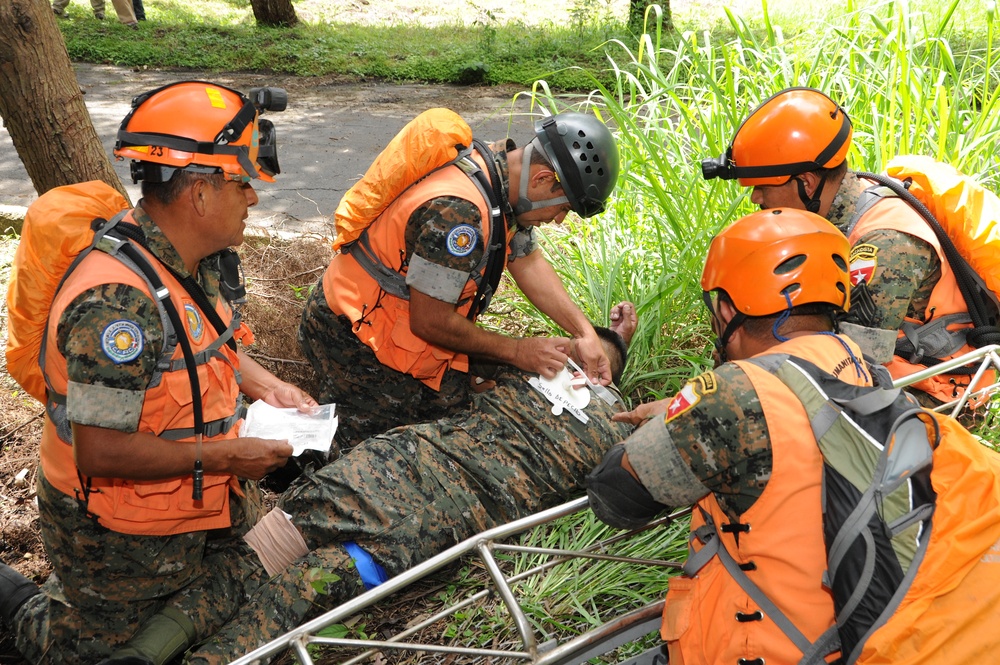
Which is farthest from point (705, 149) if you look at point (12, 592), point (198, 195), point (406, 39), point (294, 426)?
point (406, 39)

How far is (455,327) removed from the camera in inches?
130

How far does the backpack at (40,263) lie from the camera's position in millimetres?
2398

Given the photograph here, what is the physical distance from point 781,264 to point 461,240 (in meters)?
1.36

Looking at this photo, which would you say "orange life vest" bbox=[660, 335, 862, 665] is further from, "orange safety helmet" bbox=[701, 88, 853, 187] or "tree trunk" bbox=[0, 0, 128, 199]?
"tree trunk" bbox=[0, 0, 128, 199]

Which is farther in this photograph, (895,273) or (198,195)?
(895,273)

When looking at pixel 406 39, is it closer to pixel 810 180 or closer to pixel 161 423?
pixel 810 180

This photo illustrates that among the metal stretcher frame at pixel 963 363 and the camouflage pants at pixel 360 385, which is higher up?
the metal stretcher frame at pixel 963 363

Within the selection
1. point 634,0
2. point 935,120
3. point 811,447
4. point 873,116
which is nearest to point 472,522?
point 811,447

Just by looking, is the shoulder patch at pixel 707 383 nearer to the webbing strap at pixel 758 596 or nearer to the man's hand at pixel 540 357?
the webbing strap at pixel 758 596

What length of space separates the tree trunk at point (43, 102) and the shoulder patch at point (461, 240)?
6.25 feet

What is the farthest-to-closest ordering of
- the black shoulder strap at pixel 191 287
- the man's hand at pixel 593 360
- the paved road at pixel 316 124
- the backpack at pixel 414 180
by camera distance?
the paved road at pixel 316 124
the man's hand at pixel 593 360
the backpack at pixel 414 180
the black shoulder strap at pixel 191 287

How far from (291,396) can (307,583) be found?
70 centimetres

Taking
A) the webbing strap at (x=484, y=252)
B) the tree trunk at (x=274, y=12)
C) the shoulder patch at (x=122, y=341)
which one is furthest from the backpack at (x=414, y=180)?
the tree trunk at (x=274, y=12)

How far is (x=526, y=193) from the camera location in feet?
10.9
